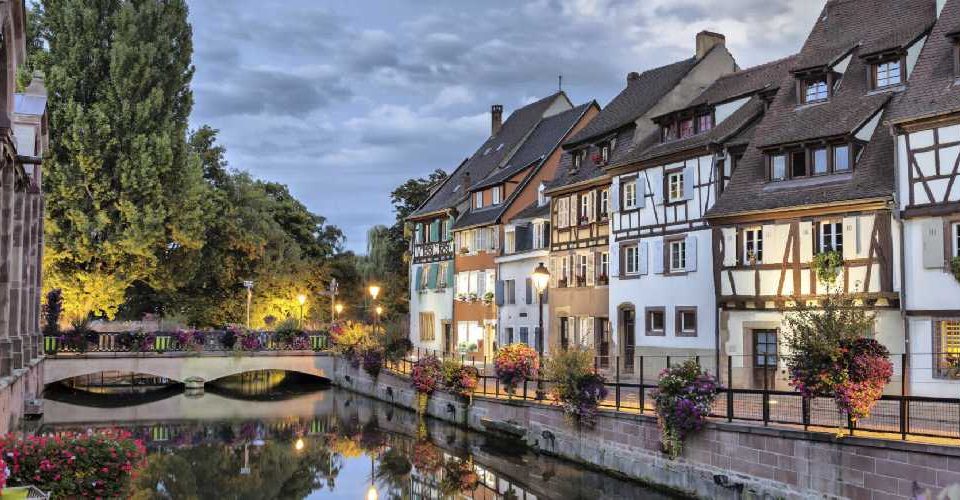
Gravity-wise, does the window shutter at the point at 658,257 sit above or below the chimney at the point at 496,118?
below

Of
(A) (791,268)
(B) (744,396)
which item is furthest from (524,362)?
(B) (744,396)

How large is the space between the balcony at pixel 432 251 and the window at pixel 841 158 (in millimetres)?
27325

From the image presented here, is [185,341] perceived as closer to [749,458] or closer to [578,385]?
[578,385]

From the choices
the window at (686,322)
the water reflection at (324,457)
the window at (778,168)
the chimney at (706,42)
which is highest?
the chimney at (706,42)

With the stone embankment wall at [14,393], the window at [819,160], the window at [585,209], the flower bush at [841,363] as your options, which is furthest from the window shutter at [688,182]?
the stone embankment wall at [14,393]

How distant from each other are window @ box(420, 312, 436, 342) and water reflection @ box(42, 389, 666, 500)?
44.6 feet

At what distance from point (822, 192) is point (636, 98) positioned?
1340 centimetres

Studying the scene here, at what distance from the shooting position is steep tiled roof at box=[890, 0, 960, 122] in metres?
21.8

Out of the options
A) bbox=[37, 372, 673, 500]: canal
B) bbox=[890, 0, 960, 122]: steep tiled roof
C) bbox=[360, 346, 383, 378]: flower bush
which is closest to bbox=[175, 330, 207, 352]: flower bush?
bbox=[37, 372, 673, 500]: canal

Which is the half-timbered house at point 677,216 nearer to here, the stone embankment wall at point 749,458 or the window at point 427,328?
the stone embankment wall at point 749,458

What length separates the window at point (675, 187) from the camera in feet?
102

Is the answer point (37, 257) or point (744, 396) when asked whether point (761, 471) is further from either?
point (37, 257)

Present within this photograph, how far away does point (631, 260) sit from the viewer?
110 feet

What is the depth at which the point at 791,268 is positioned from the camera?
25.6m
